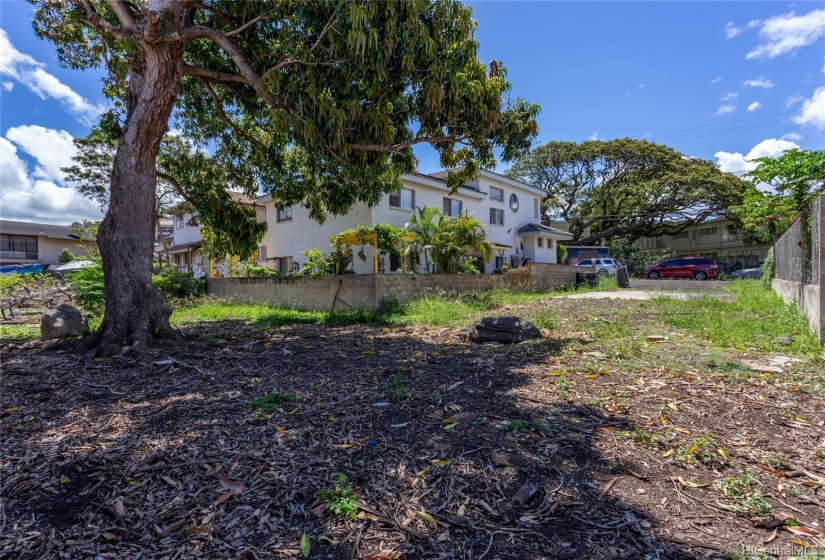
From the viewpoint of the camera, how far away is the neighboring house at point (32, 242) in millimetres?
30938

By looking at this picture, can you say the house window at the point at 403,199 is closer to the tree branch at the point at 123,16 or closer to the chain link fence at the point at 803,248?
the tree branch at the point at 123,16

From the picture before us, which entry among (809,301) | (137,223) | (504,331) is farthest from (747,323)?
(137,223)

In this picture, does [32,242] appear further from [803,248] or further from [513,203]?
[803,248]

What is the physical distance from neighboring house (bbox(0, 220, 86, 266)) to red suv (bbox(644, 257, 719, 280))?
138 ft

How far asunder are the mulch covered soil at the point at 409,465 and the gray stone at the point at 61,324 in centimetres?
228

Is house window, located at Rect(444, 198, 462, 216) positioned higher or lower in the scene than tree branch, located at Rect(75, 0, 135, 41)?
lower

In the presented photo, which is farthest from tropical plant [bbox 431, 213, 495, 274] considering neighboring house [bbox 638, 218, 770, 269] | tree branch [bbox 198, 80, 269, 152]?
neighboring house [bbox 638, 218, 770, 269]

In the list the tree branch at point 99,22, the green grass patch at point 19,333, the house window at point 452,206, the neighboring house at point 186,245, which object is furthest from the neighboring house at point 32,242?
the tree branch at point 99,22

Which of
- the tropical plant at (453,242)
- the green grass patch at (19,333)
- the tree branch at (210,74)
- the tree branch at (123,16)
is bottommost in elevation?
the green grass patch at (19,333)

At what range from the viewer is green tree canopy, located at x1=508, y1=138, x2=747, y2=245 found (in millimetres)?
29000

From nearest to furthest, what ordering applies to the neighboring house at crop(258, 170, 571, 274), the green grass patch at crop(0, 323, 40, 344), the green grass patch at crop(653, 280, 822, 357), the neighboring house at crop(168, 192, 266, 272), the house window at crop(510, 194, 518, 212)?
the green grass patch at crop(653, 280, 822, 357), the green grass patch at crop(0, 323, 40, 344), the neighboring house at crop(258, 170, 571, 274), the house window at crop(510, 194, 518, 212), the neighboring house at crop(168, 192, 266, 272)

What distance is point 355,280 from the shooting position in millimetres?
11258

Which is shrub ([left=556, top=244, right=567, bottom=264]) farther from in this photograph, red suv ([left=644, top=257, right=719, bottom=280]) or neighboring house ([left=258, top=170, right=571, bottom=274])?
red suv ([left=644, top=257, right=719, bottom=280])

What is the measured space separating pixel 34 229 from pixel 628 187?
1836 inches
